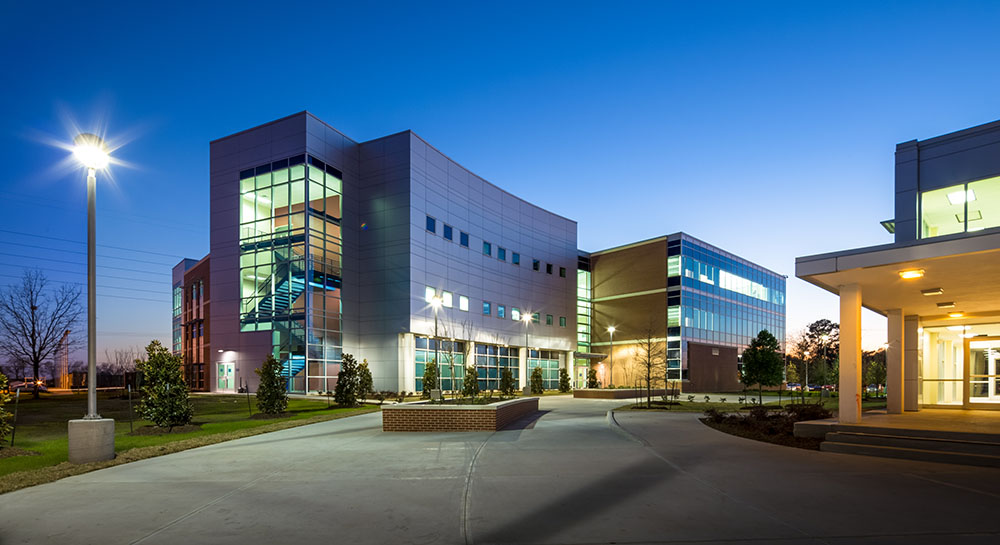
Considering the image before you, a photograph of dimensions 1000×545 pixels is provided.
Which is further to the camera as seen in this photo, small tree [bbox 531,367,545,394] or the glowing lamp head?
small tree [bbox 531,367,545,394]

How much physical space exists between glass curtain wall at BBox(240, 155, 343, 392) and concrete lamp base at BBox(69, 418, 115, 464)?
2858cm

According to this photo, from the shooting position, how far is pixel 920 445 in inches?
457

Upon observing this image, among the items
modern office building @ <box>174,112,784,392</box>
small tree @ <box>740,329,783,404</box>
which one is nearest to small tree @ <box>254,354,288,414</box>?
modern office building @ <box>174,112,784,392</box>

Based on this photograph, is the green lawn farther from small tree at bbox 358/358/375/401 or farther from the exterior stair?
the exterior stair

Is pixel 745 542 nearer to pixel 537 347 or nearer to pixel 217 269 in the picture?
pixel 217 269

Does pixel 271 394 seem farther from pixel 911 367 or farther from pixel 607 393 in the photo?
pixel 911 367

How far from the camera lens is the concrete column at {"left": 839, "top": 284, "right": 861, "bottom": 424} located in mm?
13930

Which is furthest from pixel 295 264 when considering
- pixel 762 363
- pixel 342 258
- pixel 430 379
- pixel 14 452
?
pixel 762 363

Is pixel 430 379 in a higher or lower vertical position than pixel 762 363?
lower

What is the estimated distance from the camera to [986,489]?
8.50 m

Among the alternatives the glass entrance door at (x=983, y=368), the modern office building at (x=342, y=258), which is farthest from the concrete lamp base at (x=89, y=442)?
the glass entrance door at (x=983, y=368)

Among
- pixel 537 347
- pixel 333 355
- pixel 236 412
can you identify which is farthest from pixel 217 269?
pixel 537 347

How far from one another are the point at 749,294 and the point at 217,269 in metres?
60.1

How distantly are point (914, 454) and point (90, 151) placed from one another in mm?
17951
